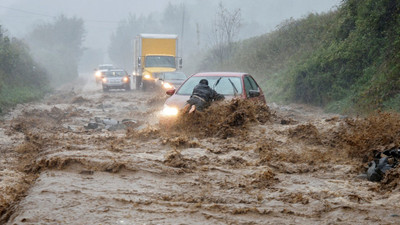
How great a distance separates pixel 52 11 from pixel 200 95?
551 ft

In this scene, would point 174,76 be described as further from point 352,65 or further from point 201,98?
point 201,98

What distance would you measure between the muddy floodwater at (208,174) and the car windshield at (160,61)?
689 inches

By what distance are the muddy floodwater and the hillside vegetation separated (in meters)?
5.12

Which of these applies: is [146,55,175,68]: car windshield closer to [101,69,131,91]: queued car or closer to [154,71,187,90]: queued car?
[154,71,187,90]: queued car

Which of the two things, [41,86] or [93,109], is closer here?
[93,109]

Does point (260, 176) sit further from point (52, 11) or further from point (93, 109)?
point (52, 11)

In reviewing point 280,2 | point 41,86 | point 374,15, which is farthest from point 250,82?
point 280,2

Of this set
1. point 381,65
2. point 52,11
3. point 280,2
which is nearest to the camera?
point 381,65

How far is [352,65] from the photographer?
59.5 feet

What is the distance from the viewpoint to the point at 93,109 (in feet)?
63.9

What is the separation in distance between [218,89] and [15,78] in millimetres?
20945

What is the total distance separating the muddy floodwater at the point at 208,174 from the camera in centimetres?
521

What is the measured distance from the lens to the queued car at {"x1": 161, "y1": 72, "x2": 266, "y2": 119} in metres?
10.5

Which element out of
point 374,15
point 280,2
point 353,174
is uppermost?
point 280,2
